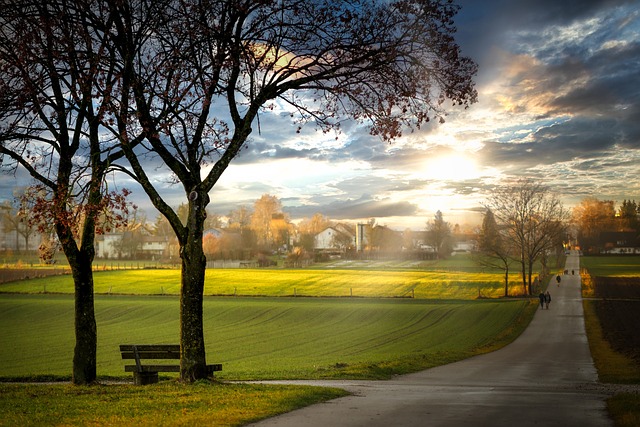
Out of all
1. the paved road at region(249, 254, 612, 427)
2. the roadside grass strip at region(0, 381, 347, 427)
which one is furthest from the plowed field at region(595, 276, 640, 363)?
the roadside grass strip at region(0, 381, 347, 427)

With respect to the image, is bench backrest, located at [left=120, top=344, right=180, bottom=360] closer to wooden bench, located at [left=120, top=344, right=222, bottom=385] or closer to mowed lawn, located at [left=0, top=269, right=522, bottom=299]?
wooden bench, located at [left=120, top=344, right=222, bottom=385]

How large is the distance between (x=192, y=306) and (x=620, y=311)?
51.0 meters

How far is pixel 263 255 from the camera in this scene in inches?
4277

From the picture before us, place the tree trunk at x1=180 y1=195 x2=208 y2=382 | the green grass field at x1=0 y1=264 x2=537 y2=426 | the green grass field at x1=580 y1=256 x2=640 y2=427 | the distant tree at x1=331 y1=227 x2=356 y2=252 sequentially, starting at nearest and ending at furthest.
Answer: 1. the green grass field at x1=580 y1=256 x2=640 y2=427
2. the green grass field at x1=0 y1=264 x2=537 y2=426
3. the tree trunk at x1=180 y1=195 x2=208 y2=382
4. the distant tree at x1=331 y1=227 x2=356 y2=252

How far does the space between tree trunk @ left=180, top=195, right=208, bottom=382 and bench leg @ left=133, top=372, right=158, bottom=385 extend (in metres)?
2.08

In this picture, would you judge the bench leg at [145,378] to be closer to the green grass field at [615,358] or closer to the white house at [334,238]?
the green grass field at [615,358]

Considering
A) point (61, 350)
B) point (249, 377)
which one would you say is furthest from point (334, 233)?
point (249, 377)

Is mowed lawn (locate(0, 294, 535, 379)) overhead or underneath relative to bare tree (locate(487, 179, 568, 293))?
underneath

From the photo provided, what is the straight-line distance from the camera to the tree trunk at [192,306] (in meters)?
14.4

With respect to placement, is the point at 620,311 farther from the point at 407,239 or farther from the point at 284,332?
the point at 407,239

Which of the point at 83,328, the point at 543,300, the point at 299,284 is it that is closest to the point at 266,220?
the point at 299,284

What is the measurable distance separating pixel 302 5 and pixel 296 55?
3.85 feet

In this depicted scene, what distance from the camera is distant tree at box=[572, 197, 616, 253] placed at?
82.1 m

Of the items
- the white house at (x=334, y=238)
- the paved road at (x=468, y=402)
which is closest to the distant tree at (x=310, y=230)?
the white house at (x=334, y=238)
